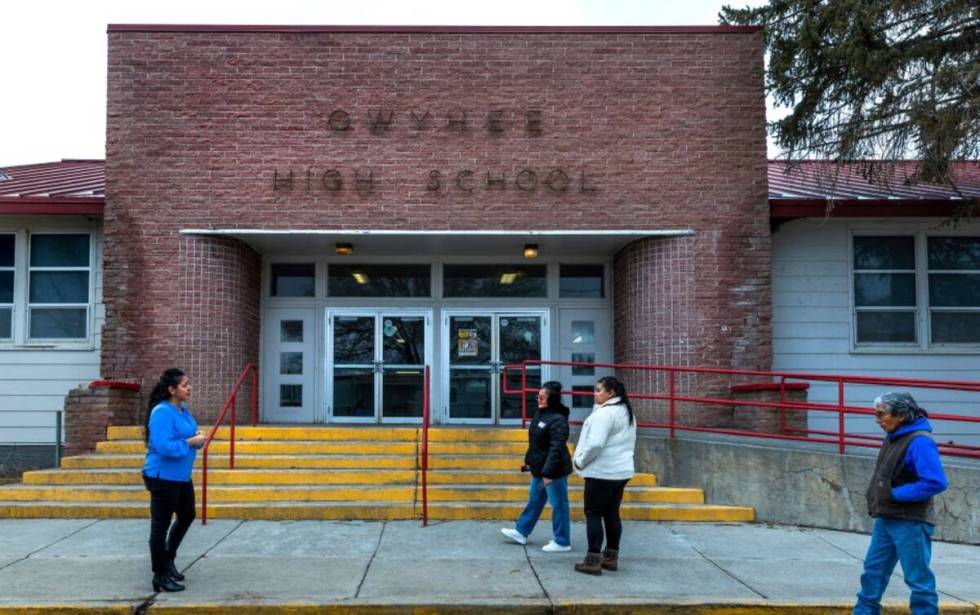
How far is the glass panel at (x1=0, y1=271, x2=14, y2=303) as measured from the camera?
45.4 ft

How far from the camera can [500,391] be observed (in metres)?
14.5

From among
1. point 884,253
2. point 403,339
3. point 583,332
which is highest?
point 884,253

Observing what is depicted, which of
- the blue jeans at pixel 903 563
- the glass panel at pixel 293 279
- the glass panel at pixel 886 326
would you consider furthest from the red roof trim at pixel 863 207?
the blue jeans at pixel 903 563

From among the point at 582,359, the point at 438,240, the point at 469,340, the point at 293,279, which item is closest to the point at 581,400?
the point at 582,359

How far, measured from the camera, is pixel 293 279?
48.6ft

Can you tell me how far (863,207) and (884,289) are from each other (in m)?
1.51

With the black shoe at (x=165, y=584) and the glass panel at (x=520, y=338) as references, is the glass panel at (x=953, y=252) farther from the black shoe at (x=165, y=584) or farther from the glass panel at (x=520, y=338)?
the black shoe at (x=165, y=584)

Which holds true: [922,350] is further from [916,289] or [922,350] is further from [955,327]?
[916,289]

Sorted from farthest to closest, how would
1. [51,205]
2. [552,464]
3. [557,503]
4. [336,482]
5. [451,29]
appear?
[451,29] < [51,205] < [336,482] < [557,503] < [552,464]

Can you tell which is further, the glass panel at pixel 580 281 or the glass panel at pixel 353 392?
the glass panel at pixel 580 281

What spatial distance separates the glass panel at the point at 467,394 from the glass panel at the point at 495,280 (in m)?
1.30

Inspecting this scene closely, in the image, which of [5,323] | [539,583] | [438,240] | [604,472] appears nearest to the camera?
[539,583]

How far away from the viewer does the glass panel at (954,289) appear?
13828 mm

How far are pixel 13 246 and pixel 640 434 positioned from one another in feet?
32.2
